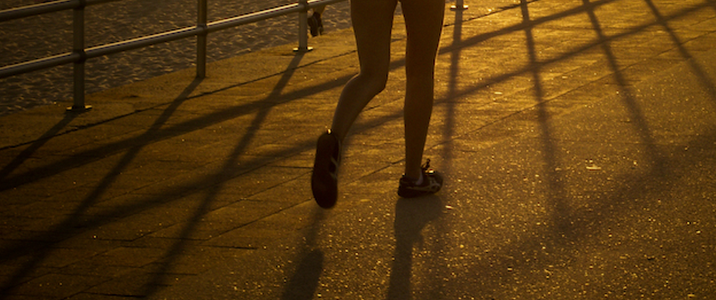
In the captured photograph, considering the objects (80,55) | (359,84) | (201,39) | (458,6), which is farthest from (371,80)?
(458,6)

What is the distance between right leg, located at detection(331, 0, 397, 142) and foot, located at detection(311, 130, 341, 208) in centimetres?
8

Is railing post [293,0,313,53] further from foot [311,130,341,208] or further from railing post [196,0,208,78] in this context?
foot [311,130,341,208]

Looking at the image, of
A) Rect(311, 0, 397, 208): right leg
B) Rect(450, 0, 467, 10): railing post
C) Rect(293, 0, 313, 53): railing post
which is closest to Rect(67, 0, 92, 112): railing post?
Rect(293, 0, 313, 53): railing post

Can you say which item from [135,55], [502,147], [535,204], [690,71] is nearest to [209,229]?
[535,204]

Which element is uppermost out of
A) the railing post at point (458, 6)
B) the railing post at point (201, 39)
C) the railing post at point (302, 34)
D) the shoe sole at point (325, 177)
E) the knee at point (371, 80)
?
the knee at point (371, 80)

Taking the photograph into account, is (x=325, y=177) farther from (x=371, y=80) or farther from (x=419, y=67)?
(x=419, y=67)

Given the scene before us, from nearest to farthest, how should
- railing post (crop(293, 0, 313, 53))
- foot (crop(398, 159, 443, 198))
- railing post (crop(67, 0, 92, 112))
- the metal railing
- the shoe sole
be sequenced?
the shoe sole → foot (crop(398, 159, 443, 198)) → the metal railing → railing post (crop(67, 0, 92, 112)) → railing post (crop(293, 0, 313, 53))

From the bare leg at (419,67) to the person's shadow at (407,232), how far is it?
131 millimetres

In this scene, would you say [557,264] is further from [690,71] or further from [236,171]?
[690,71]

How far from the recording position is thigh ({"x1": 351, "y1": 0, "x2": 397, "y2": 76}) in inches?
171

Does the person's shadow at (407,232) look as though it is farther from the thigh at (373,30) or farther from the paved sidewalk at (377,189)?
the thigh at (373,30)

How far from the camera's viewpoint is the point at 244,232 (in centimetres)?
433

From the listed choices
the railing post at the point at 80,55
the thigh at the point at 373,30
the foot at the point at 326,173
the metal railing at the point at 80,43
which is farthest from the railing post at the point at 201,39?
the foot at the point at 326,173

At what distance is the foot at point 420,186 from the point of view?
4734mm
